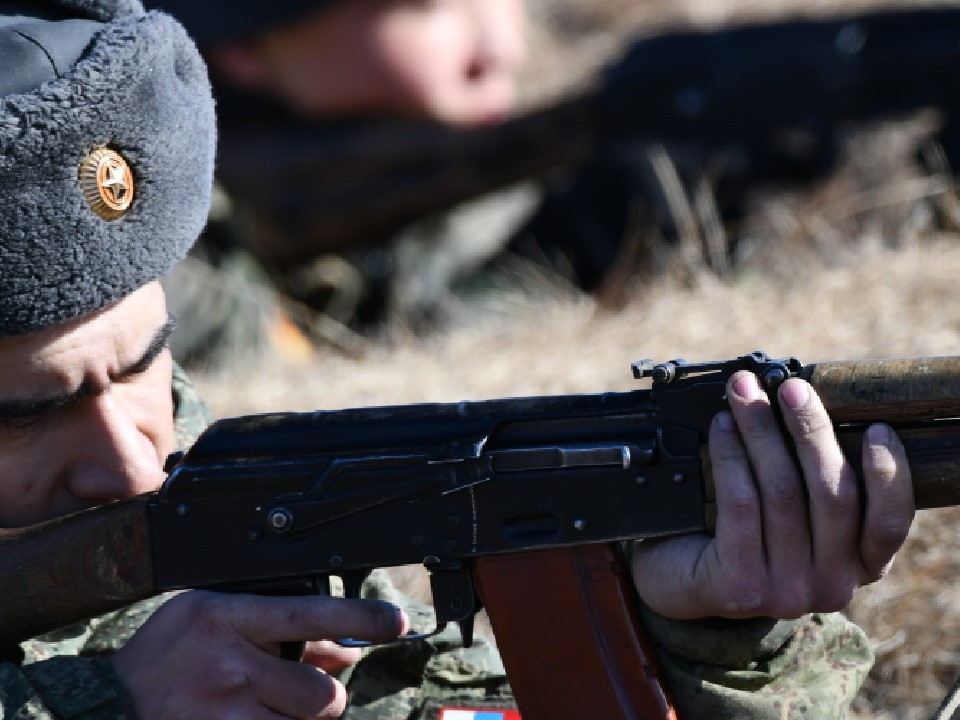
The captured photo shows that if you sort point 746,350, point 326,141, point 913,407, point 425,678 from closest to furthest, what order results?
point 913,407 < point 425,678 < point 746,350 < point 326,141

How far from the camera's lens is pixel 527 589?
1.94 metres

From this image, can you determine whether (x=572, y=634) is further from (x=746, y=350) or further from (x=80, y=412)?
(x=746, y=350)

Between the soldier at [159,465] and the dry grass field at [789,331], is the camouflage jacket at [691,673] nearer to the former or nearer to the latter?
the soldier at [159,465]

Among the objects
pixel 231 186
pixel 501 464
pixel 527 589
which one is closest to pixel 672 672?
pixel 527 589

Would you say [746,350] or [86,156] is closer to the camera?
[86,156]

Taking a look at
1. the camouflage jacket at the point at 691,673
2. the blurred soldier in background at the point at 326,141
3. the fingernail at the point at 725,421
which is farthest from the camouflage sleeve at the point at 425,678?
the blurred soldier in background at the point at 326,141

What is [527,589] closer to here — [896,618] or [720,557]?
[720,557]

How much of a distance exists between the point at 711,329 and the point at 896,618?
1.37 meters

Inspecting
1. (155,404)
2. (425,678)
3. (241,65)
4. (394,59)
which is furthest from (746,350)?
(241,65)

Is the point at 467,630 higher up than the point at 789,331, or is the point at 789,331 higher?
the point at 467,630

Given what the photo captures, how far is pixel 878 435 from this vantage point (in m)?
1.76

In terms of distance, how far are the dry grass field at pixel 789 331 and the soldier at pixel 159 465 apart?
0.94m

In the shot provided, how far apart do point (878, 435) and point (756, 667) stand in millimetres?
413

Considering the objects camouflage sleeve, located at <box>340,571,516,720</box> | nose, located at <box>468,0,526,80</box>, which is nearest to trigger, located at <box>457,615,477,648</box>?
camouflage sleeve, located at <box>340,571,516,720</box>
